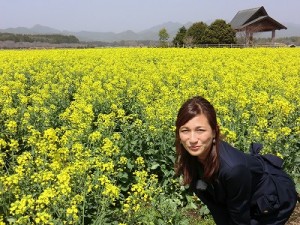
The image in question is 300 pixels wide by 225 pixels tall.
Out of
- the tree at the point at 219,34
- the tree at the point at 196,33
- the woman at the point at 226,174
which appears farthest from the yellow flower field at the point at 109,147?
the tree at the point at 196,33

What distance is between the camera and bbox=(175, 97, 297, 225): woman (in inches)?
93.4

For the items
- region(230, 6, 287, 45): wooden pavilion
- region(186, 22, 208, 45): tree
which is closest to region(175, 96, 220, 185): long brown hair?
region(186, 22, 208, 45): tree

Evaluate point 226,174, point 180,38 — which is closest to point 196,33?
point 180,38

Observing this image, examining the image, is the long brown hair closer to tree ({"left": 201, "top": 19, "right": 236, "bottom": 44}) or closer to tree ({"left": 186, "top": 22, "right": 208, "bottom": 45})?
tree ({"left": 201, "top": 19, "right": 236, "bottom": 44})

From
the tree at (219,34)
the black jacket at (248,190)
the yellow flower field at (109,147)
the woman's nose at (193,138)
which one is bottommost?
the yellow flower field at (109,147)

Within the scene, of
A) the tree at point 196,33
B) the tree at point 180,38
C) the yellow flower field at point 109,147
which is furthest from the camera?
the tree at point 180,38

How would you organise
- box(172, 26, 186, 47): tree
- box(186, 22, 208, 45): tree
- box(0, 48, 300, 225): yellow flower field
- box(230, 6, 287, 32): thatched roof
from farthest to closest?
box(230, 6, 287, 32): thatched roof, box(172, 26, 186, 47): tree, box(186, 22, 208, 45): tree, box(0, 48, 300, 225): yellow flower field

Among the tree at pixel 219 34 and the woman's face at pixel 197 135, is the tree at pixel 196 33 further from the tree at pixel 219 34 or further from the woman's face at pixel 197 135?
the woman's face at pixel 197 135

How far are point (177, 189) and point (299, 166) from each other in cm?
167

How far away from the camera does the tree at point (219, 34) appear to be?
119 feet

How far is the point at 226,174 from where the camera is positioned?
2322 mm

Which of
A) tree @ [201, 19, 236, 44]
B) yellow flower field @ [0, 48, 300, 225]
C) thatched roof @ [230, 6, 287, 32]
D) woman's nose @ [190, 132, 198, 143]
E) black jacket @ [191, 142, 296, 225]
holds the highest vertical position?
thatched roof @ [230, 6, 287, 32]

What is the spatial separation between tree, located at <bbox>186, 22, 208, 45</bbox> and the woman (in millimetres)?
35621

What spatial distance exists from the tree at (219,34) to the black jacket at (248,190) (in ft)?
113
